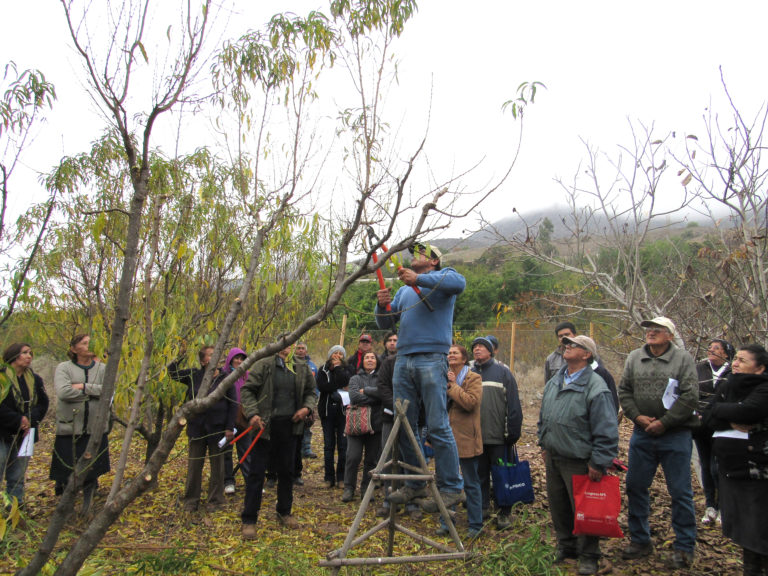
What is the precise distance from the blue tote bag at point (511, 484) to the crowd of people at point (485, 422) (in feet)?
0.45

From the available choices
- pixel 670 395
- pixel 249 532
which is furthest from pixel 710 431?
pixel 249 532

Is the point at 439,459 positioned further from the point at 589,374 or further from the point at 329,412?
the point at 329,412

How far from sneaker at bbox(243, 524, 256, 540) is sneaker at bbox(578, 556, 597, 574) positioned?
2.78 m

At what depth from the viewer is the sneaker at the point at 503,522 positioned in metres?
4.87

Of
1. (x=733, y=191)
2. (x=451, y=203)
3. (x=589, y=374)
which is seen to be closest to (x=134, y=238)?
(x=451, y=203)

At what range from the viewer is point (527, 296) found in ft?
28.4

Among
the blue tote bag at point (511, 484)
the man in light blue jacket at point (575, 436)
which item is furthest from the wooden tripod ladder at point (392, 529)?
the blue tote bag at point (511, 484)

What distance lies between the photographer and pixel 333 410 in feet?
22.9

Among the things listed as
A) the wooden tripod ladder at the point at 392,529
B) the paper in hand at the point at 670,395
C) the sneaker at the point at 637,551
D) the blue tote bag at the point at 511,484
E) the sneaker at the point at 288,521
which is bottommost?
the sneaker at the point at 637,551

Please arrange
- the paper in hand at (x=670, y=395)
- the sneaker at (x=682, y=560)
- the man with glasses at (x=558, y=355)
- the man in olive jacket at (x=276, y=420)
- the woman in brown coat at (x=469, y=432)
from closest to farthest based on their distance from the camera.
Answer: the sneaker at (x=682, y=560), the paper in hand at (x=670, y=395), the woman in brown coat at (x=469, y=432), the man in olive jacket at (x=276, y=420), the man with glasses at (x=558, y=355)

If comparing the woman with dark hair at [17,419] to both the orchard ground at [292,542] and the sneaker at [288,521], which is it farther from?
the sneaker at [288,521]

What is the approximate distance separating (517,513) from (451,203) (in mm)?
3799

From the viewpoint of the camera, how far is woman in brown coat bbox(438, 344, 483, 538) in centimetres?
465

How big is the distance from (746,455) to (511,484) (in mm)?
1966
